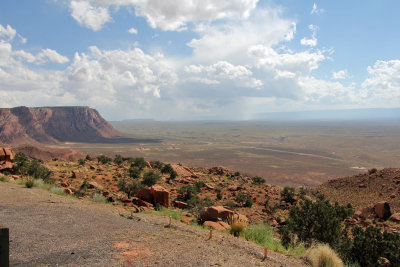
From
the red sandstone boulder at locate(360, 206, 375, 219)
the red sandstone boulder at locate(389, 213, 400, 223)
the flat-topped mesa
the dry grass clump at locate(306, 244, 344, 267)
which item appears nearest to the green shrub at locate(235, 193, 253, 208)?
the red sandstone boulder at locate(360, 206, 375, 219)

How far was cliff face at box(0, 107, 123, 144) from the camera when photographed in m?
116

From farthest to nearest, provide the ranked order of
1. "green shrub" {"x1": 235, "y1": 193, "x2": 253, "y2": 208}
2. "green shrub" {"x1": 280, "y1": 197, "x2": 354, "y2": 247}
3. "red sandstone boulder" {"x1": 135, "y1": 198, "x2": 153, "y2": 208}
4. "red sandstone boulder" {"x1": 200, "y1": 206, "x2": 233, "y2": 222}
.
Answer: "green shrub" {"x1": 235, "y1": 193, "x2": 253, "y2": 208} → "red sandstone boulder" {"x1": 135, "y1": 198, "x2": 153, "y2": 208} → "red sandstone boulder" {"x1": 200, "y1": 206, "x2": 233, "y2": 222} → "green shrub" {"x1": 280, "y1": 197, "x2": 354, "y2": 247}

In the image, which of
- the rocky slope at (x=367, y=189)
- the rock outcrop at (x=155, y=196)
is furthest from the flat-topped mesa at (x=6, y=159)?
the rocky slope at (x=367, y=189)

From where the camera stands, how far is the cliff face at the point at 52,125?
4574 inches

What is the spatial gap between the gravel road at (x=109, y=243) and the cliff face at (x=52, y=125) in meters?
129

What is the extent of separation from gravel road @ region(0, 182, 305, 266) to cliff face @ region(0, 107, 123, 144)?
12944 centimetres

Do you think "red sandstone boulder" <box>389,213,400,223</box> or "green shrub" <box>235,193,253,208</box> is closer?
"red sandstone boulder" <box>389,213,400,223</box>

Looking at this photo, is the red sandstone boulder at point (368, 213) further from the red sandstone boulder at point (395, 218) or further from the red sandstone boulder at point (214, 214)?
the red sandstone boulder at point (214, 214)

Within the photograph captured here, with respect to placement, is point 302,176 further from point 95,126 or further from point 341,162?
point 95,126

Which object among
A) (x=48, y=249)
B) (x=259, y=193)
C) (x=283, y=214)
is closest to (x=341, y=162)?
(x=259, y=193)

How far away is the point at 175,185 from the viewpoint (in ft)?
66.7

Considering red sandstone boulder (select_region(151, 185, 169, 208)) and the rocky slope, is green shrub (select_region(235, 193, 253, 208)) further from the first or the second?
the rocky slope

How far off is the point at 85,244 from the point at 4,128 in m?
139

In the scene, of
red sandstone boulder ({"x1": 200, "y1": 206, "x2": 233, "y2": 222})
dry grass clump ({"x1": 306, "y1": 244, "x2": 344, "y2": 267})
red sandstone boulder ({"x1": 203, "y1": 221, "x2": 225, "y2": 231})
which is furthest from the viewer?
red sandstone boulder ({"x1": 200, "y1": 206, "x2": 233, "y2": 222})
